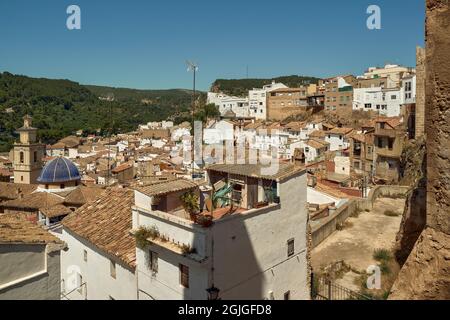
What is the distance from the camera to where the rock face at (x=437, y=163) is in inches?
257

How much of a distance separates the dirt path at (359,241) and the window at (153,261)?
22.4 feet

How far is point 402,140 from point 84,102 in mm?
133945

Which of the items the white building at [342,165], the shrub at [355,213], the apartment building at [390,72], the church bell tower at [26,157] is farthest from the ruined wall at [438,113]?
the apartment building at [390,72]

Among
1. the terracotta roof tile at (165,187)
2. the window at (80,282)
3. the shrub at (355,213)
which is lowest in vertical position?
the window at (80,282)

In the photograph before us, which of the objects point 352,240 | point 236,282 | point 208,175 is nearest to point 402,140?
point 352,240

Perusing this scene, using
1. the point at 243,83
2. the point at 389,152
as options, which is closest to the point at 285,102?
the point at 389,152

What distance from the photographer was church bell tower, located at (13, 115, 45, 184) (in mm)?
42531

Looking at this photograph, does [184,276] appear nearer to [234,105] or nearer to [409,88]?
[409,88]

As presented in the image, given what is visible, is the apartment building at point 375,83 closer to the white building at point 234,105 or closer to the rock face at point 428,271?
the white building at point 234,105

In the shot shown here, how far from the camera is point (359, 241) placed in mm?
17250

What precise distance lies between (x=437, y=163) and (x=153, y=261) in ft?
24.4

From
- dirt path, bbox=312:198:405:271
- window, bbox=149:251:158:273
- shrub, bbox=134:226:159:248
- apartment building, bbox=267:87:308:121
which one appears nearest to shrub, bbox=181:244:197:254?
shrub, bbox=134:226:159:248

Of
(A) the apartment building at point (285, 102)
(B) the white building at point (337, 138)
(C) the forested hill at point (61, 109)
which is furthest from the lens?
(C) the forested hill at point (61, 109)

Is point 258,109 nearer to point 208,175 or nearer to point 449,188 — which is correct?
point 208,175
